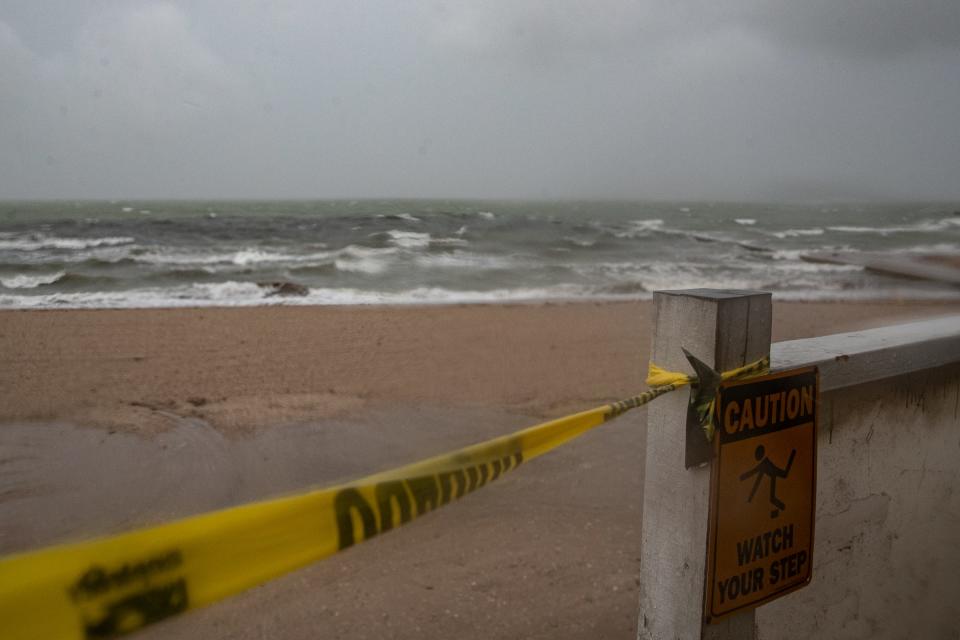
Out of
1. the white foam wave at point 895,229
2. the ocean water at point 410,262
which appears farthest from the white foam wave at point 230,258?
the white foam wave at point 895,229

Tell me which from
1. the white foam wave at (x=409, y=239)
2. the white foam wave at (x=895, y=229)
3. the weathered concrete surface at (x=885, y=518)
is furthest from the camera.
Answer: the white foam wave at (x=895, y=229)

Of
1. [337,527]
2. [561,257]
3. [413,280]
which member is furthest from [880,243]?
[337,527]

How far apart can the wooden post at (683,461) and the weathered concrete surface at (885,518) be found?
38 cm

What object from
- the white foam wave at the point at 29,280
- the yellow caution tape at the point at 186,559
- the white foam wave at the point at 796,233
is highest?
the white foam wave at the point at 796,233

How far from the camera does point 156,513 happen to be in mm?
4570

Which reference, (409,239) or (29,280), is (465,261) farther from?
(29,280)

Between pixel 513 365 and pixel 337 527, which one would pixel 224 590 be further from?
pixel 513 365

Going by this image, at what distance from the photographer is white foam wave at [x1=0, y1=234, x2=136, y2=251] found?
974 inches

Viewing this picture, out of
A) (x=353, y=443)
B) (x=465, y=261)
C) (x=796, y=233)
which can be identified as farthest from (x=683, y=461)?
(x=796, y=233)

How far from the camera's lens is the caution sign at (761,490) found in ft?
6.48

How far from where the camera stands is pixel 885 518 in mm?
2668

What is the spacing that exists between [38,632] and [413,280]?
17.2m

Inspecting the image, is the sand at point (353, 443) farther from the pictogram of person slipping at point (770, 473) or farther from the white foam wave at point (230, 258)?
the white foam wave at point (230, 258)

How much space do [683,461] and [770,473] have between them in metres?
0.29
